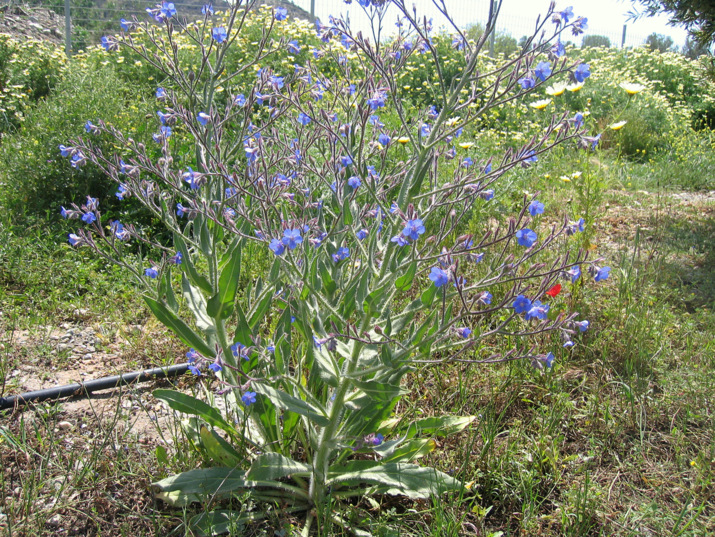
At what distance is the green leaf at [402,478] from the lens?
192cm

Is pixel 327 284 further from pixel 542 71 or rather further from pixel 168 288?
pixel 542 71

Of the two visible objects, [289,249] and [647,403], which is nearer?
[289,249]

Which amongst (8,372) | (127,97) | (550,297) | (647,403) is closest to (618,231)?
(550,297)

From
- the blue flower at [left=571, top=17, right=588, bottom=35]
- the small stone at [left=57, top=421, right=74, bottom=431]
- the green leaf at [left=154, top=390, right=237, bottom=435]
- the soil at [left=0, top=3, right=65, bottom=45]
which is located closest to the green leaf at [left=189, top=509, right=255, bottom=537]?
the green leaf at [left=154, top=390, right=237, bottom=435]

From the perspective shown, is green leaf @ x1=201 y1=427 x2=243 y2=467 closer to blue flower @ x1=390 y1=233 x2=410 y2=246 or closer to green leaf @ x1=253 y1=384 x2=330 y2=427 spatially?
green leaf @ x1=253 y1=384 x2=330 y2=427

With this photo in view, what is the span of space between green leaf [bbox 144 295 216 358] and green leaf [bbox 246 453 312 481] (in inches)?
16.9

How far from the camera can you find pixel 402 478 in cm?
195

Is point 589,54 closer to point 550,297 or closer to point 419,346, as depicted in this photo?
point 550,297

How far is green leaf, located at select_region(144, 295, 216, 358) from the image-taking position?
185cm

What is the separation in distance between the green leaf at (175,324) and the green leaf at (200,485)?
1.41 ft

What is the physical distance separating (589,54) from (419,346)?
1440 centimetres

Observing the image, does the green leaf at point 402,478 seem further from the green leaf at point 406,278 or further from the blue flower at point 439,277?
the blue flower at point 439,277

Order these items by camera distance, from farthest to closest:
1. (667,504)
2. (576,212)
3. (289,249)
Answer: (576,212), (667,504), (289,249)

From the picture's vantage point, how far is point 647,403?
257 cm
